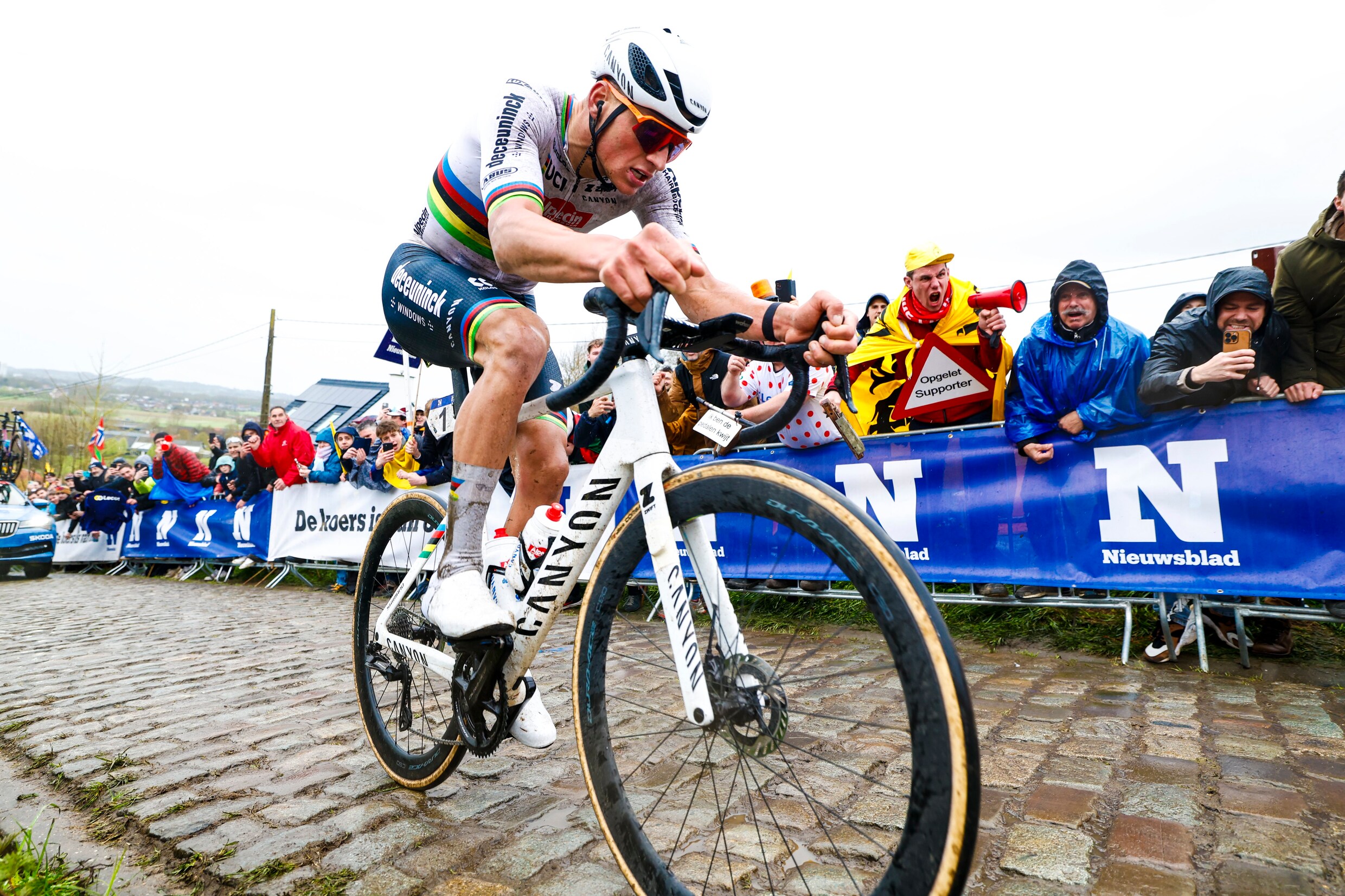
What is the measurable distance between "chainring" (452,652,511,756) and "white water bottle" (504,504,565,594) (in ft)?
0.84

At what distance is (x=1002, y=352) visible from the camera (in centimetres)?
538

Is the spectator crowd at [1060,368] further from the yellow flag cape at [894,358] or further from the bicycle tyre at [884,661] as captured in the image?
the bicycle tyre at [884,661]

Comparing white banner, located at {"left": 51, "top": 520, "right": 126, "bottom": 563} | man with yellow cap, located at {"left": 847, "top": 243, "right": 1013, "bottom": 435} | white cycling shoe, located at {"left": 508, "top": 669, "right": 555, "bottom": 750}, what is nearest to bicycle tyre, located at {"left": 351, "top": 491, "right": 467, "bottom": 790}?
white cycling shoe, located at {"left": 508, "top": 669, "right": 555, "bottom": 750}

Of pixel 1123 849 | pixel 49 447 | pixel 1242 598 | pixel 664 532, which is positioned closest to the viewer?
pixel 664 532

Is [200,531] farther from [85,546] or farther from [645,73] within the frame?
[645,73]

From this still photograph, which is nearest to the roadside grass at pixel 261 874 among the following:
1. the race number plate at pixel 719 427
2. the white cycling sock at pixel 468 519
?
the white cycling sock at pixel 468 519

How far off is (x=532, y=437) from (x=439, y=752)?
1.14m

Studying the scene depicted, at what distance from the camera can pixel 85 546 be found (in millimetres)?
→ 16391

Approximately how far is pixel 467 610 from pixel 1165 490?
4059mm

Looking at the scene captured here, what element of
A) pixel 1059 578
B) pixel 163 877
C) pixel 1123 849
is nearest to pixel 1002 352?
pixel 1059 578

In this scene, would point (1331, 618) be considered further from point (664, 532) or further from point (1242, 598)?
point (664, 532)

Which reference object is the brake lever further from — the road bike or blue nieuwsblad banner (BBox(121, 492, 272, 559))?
blue nieuwsblad banner (BBox(121, 492, 272, 559))

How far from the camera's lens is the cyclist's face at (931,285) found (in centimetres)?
554

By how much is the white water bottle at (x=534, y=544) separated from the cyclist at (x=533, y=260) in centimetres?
12
